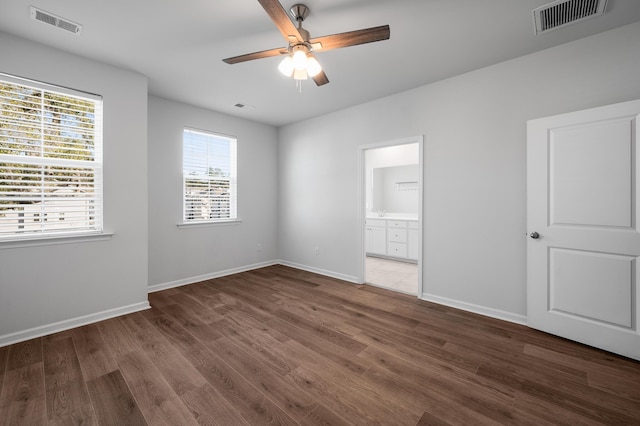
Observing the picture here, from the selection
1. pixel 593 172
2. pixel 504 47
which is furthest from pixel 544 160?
pixel 504 47

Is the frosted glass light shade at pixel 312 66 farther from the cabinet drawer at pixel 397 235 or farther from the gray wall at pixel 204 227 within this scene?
the cabinet drawer at pixel 397 235

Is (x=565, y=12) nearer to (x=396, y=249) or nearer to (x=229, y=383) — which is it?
(x=229, y=383)

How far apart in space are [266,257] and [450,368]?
156 inches

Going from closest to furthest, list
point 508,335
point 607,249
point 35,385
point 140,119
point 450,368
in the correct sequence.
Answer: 1. point 35,385
2. point 450,368
3. point 607,249
4. point 508,335
5. point 140,119

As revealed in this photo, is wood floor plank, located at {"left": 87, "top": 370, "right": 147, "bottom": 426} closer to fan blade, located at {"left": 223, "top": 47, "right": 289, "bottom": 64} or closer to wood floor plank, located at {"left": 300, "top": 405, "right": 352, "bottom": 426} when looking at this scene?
wood floor plank, located at {"left": 300, "top": 405, "right": 352, "bottom": 426}

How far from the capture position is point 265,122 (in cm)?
524

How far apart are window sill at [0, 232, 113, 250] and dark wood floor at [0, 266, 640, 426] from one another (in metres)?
0.91

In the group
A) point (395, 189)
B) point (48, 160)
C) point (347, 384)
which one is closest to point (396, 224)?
point (395, 189)

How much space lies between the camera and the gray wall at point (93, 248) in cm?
254

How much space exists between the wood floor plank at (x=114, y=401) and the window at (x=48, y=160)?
169 centimetres

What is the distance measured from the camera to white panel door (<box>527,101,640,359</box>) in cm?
225

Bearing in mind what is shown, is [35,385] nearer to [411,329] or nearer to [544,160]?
[411,329]

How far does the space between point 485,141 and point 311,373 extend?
301cm

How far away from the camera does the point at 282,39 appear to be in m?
2.56
